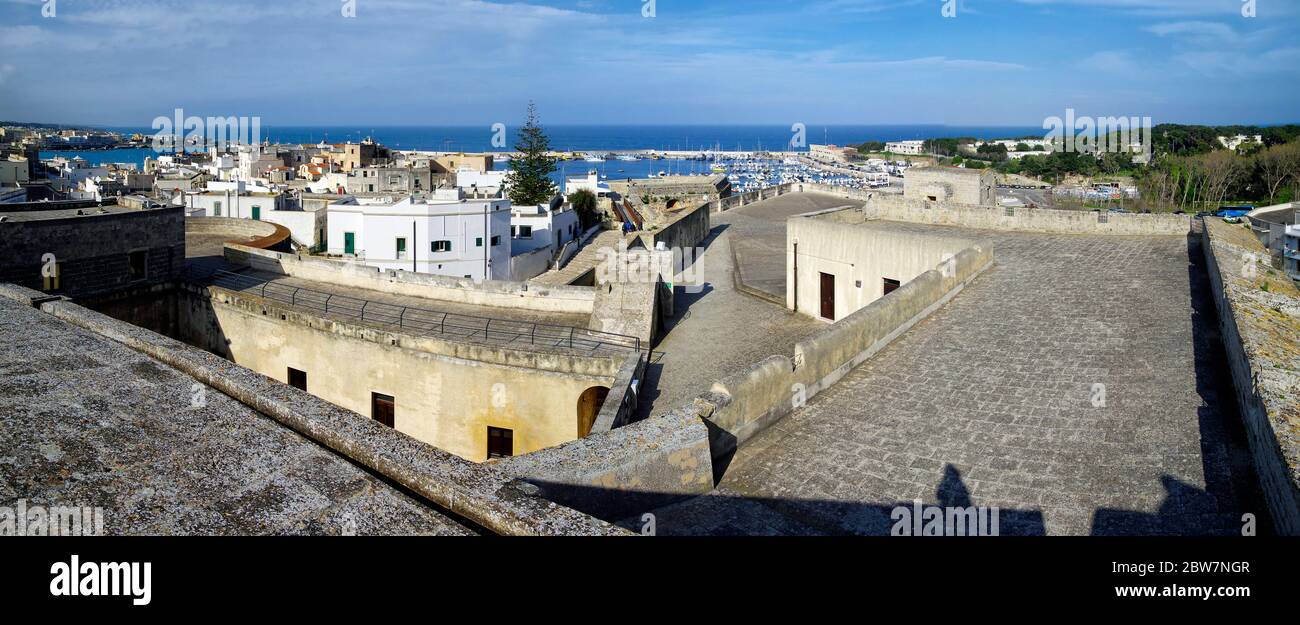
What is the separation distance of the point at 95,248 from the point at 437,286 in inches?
310

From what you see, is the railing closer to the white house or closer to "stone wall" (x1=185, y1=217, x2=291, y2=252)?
"stone wall" (x1=185, y1=217, x2=291, y2=252)

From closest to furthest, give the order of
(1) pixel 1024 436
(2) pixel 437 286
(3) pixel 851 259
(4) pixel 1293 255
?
(1) pixel 1024 436 → (4) pixel 1293 255 → (3) pixel 851 259 → (2) pixel 437 286

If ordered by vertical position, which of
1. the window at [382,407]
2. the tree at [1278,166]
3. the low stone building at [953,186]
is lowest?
the window at [382,407]

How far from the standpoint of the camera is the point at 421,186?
73.8m

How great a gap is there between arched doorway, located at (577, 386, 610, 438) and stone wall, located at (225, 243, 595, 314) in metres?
3.92

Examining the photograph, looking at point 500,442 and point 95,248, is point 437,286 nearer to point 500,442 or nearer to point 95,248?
point 500,442

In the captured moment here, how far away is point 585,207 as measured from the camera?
6288 cm

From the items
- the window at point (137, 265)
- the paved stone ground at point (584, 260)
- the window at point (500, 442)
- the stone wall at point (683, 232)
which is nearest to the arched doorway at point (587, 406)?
the window at point (500, 442)

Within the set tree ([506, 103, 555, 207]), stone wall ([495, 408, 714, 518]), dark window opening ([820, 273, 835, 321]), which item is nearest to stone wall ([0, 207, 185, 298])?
dark window opening ([820, 273, 835, 321])

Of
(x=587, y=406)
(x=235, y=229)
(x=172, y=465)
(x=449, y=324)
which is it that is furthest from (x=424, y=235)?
(x=172, y=465)

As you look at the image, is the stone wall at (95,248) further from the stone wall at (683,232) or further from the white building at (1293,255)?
the white building at (1293,255)

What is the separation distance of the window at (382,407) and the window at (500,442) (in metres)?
2.34

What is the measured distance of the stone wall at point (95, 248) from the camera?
755 inches
